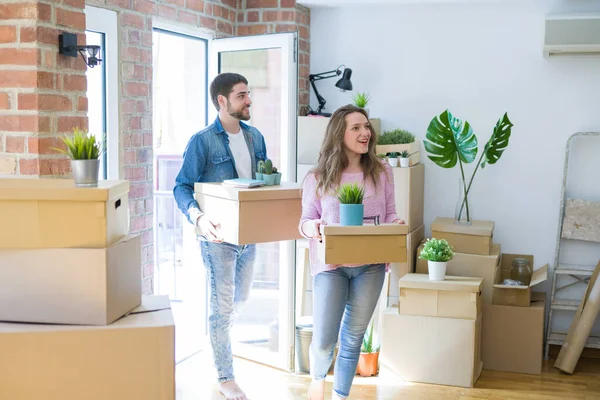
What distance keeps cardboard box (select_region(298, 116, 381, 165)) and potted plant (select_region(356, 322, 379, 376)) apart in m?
1.05

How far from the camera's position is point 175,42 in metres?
5.83

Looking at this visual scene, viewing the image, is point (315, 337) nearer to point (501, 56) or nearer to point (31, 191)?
point (31, 191)

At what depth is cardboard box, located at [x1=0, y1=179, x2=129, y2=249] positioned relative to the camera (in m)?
2.27

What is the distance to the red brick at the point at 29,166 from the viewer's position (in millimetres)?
2781

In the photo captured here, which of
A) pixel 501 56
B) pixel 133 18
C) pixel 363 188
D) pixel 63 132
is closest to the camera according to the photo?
pixel 63 132

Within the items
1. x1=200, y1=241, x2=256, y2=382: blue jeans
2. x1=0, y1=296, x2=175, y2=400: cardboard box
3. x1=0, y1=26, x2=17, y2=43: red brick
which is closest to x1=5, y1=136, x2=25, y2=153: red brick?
x1=0, y1=26, x2=17, y2=43: red brick

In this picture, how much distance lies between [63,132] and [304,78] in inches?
90.7

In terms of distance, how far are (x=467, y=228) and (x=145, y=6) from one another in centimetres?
218

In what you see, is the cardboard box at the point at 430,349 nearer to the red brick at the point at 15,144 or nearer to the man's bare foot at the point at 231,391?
the man's bare foot at the point at 231,391

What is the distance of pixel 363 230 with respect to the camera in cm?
311

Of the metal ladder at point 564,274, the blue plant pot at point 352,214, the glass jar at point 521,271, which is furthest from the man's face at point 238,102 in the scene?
the metal ladder at point 564,274

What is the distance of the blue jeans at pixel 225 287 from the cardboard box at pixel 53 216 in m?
1.25

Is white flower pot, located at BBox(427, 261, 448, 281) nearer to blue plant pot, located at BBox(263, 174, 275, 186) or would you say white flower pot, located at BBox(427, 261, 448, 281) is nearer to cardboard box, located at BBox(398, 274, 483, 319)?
cardboard box, located at BBox(398, 274, 483, 319)

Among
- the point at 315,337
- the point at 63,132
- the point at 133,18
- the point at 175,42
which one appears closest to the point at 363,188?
the point at 315,337
